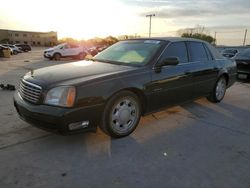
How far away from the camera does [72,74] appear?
12.5 ft

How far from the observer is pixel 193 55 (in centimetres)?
525

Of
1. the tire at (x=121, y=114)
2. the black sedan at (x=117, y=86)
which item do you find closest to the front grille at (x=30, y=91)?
the black sedan at (x=117, y=86)

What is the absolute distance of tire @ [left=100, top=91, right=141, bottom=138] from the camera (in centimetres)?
374

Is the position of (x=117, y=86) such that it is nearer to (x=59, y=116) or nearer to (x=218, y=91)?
(x=59, y=116)

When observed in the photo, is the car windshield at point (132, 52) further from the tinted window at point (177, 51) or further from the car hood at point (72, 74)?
the car hood at point (72, 74)

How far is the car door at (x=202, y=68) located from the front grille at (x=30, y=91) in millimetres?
3091

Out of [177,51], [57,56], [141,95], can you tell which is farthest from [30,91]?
[57,56]

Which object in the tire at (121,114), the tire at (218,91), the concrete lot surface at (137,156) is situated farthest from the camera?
the tire at (218,91)

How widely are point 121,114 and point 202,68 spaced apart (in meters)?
2.41

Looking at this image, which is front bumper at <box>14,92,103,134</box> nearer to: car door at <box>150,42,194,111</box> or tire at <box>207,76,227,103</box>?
car door at <box>150,42,194,111</box>

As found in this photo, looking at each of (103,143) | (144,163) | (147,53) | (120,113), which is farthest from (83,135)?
(147,53)

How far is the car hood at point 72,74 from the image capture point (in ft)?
11.6

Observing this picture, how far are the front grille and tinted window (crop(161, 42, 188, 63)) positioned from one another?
7.22ft

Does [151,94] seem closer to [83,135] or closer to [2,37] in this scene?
[83,135]
